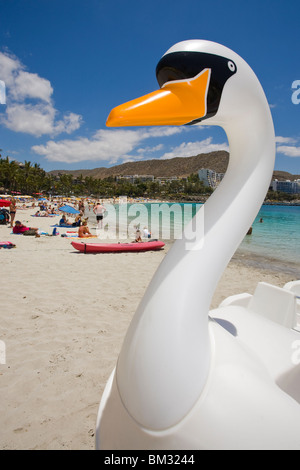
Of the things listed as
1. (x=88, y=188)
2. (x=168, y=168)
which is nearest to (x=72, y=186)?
(x=88, y=188)

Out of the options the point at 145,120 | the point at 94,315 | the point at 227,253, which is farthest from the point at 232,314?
the point at 94,315

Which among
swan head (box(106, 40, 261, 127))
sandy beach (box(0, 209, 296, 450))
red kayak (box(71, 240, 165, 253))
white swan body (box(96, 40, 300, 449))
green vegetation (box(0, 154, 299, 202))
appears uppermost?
green vegetation (box(0, 154, 299, 202))

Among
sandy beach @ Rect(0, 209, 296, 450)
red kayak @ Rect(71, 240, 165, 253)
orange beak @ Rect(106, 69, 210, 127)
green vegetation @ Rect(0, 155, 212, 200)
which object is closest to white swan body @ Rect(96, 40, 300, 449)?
orange beak @ Rect(106, 69, 210, 127)

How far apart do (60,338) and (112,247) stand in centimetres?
597

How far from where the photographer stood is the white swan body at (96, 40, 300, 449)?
3.28ft

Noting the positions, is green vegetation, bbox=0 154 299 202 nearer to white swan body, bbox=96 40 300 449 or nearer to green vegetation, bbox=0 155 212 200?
green vegetation, bbox=0 155 212 200

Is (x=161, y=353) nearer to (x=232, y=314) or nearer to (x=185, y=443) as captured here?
(x=185, y=443)

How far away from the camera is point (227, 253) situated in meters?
1.27

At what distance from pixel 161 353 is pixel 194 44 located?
4.66 ft

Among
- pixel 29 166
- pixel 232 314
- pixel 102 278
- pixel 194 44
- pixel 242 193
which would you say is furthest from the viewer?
pixel 29 166

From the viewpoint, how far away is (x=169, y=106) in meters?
1.13

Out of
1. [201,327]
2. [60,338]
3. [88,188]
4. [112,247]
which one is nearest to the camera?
[201,327]

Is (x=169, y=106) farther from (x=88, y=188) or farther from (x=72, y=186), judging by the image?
(x=88, y=188)

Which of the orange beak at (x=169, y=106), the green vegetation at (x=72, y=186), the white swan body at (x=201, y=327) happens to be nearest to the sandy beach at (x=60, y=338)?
the white swan body at (x=201, y=327)
